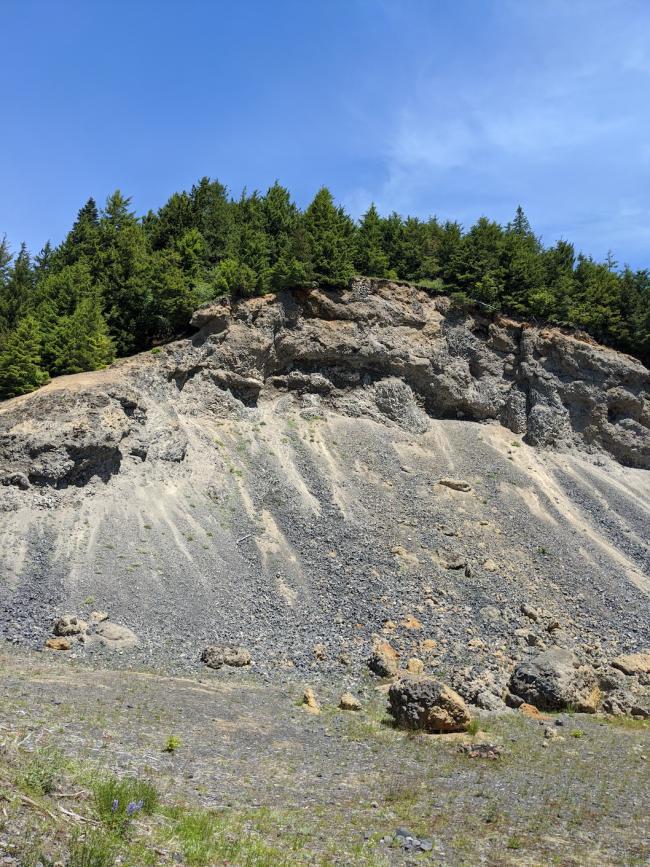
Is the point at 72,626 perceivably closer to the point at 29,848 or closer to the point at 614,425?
A: the point at 29,848

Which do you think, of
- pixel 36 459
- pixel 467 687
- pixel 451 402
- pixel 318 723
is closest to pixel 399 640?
pixel 467 687

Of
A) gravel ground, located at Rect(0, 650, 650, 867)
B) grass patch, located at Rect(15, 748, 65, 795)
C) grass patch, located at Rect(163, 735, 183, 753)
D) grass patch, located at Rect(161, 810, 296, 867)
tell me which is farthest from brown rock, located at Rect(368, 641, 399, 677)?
grass patch, located at Rect(15, 748, 65, 795)

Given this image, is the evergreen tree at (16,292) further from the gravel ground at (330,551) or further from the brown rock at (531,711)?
the brown rock at (531,711)

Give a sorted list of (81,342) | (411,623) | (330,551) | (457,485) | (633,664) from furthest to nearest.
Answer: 1. (457,485)
2. (81,342)
3. (330,551)
4. (411,623)
5. (633,664)

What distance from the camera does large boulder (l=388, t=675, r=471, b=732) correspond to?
1655 centimetres

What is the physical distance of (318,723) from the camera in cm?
1648

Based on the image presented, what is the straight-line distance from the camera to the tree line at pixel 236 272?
33.6 metres

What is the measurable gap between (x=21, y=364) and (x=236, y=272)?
1395 centimetres

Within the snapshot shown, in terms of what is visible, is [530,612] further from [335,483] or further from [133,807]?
[133,807]

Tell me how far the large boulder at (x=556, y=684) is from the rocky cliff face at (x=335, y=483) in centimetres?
231

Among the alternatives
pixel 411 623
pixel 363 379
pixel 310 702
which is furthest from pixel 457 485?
pixel 310 702

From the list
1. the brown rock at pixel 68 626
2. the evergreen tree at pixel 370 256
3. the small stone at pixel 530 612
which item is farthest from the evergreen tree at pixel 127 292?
the small stone at pixel 530 612

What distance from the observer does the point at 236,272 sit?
3725 centimetres

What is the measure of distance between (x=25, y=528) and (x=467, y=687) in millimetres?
17962
